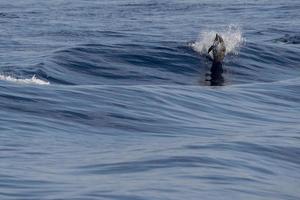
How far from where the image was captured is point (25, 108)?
1861 cm

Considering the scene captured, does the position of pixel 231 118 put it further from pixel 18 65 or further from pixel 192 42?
pixel 192 42

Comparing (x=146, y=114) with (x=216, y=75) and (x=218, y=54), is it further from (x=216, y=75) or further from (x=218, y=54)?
(x=218, y=54)

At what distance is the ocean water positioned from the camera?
42.1ft

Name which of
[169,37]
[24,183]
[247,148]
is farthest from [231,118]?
[169,37]

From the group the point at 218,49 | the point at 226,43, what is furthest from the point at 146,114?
the point at 226,43

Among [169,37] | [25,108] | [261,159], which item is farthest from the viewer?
[169,37]

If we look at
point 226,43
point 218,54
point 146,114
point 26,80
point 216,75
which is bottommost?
point 146,114

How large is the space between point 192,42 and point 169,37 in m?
4.44

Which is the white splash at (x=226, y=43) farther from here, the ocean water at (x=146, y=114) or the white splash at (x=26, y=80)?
the white splash at (x=26, y=80)

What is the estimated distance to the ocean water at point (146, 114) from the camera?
12844 millimetres

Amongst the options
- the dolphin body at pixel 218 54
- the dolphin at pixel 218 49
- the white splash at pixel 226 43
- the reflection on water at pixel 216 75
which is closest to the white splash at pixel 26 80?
the reflection on water at pixel 216 75

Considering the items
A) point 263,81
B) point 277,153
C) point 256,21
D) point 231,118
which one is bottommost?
point 277,153

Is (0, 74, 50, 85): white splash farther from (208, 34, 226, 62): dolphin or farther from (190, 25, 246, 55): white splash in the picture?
(190, 25, 246, 55): white splash

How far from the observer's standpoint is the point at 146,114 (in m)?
19.1
